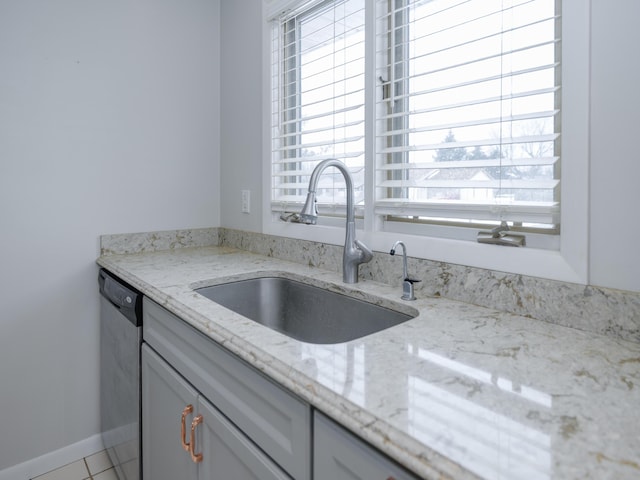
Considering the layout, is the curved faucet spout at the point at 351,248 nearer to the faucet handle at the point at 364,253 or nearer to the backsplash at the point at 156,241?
the faucet handle at the point at 364,253

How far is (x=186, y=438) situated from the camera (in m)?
1.12

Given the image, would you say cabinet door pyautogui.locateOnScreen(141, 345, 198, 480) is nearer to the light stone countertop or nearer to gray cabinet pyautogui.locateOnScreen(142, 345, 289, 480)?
gray cabinet pyautogui.locateOnScreen(142, 345, 289, 480)

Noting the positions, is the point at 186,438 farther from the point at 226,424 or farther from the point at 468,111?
the point at 468,111

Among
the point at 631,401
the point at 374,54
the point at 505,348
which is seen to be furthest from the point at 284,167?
the point at 631,401

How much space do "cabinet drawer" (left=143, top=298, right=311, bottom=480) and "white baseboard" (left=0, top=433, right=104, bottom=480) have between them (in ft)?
3.38

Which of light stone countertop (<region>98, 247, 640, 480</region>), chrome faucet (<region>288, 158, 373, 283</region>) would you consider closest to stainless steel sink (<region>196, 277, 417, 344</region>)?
chrome faucet (<region>288, 158, 373, 283</region>)

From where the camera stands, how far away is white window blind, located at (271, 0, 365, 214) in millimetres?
1538

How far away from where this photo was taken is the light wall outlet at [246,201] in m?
2.05

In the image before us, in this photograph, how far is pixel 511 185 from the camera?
1.08 meters

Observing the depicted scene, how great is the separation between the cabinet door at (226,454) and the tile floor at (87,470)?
1.03m

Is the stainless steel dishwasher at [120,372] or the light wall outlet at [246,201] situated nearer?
the stainless steel dishwasher at [120,372]

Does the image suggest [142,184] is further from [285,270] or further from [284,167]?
[285,270]

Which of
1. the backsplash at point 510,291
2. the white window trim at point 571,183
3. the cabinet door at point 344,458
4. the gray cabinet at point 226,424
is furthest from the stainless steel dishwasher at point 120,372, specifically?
the white window trim at point 571,183

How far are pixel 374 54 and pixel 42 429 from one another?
206 cm
